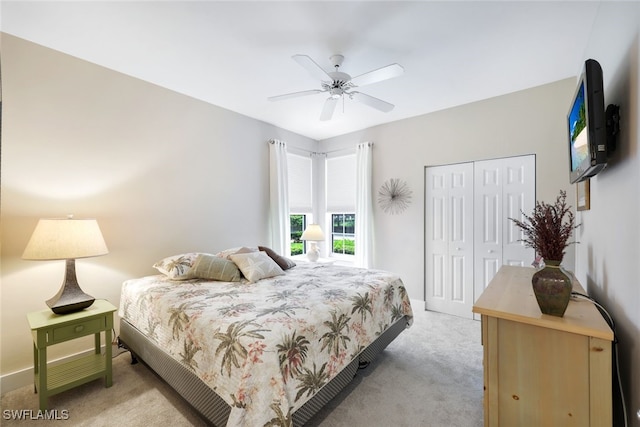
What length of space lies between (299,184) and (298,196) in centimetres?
22

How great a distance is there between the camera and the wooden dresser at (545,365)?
117 centimetres

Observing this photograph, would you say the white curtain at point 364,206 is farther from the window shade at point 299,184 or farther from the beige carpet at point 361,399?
the beige carpet at point 361,399

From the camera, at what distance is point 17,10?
1.87 m

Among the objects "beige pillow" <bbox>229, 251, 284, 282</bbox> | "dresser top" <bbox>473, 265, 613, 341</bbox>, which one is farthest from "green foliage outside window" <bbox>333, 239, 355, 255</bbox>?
"dresser top" <bbox>473, 265, 613, 341</bbox>

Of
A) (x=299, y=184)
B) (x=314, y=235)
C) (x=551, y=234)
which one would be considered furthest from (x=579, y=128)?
(x=299, y=184)

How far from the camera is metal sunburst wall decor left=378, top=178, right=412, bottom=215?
4.03m

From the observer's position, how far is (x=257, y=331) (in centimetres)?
144

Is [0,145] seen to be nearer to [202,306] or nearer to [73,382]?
[73,382]

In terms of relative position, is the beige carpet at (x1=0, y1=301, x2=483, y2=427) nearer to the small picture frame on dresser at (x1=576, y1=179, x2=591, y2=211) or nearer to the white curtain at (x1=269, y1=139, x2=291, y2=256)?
the small picture frame on dresser at (x1=576, y1=179, x2=591, y2=211)

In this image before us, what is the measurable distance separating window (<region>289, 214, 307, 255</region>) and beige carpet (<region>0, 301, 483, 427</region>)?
101 inches

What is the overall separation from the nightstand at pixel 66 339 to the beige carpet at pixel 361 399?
132mm

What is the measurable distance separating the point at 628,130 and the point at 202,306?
259 cm

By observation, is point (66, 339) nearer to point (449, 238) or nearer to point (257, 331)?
point (257, 331)

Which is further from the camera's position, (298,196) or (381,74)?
(298,196)
